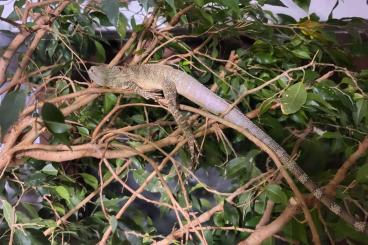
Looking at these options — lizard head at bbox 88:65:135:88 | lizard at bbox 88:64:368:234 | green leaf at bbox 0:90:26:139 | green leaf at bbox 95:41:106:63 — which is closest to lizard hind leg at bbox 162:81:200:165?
lizard at bbox 88:64:368:234

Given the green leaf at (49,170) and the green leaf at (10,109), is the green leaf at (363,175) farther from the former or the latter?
the green leaf at (49,170)

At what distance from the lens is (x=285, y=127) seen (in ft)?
3.52

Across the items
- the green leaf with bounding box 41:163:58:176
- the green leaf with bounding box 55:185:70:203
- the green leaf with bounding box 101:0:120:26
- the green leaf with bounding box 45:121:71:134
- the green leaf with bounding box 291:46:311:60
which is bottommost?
the green leaf with bounding box 55:185:70:203

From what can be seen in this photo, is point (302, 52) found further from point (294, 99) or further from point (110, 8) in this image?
point (110, 8)

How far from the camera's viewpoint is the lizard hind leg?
3.10 feet

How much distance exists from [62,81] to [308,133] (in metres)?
0.73

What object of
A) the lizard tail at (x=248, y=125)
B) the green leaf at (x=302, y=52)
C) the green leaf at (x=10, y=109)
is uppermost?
the green leaf at (x=10, y=109)

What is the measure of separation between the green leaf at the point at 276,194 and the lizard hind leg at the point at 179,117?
246 millimetres

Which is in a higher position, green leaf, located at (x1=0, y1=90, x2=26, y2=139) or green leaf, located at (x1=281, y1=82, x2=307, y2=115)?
green leaf, located at (x1=0, y1=90, x2=26, y2=139)

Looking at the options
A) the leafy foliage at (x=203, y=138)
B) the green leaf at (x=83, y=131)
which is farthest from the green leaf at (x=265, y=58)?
the green leaf at (x=83, y=131)

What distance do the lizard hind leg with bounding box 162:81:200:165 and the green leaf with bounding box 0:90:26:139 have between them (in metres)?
0.47

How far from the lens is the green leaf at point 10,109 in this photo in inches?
19.8

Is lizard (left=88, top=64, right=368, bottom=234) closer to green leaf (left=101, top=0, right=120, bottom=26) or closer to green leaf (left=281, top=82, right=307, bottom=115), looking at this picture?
green leaf (left=281, top=82, right=307, bottom=115)

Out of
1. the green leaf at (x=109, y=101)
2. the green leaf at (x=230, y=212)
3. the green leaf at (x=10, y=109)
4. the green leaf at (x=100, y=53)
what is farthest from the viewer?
the green leaf at (x=100, y=53)
